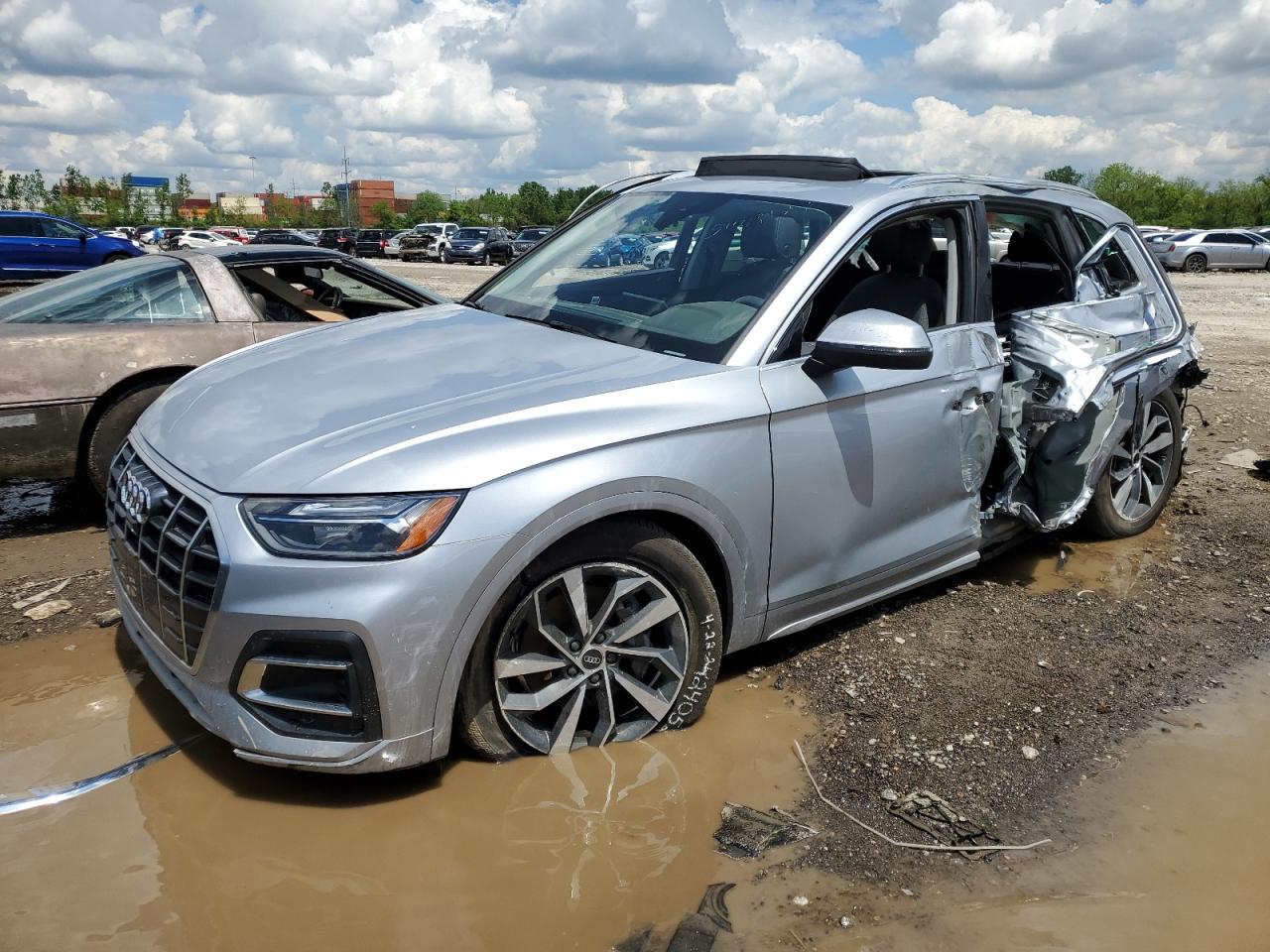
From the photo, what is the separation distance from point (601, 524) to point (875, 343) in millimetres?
1028

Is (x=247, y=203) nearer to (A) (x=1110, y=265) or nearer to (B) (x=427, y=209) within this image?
(B) (x=427, y=209)

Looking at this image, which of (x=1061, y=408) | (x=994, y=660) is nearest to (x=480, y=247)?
(x=1061, y=408)

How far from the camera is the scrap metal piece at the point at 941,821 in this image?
296 cm

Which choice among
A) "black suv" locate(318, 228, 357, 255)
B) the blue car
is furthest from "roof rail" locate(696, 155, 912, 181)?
"black suv" locate(318, 228, 357, 255)

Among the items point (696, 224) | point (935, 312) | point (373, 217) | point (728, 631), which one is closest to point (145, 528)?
point (728, 631)

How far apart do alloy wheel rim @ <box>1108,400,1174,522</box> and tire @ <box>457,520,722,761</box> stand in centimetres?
292

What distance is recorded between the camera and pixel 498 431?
2.85 meters

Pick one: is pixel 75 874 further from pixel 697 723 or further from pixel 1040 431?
pixel 1040 431

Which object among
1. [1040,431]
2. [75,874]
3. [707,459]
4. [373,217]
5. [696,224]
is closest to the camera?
[75,874]

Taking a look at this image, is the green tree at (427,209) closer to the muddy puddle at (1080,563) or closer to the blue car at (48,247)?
the blue car at (48,247)

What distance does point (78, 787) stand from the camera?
3.03 meters

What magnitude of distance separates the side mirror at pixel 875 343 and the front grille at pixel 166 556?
1911 mm

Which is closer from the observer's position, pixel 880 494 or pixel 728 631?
pixel 728 631

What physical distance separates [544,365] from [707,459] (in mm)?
601
